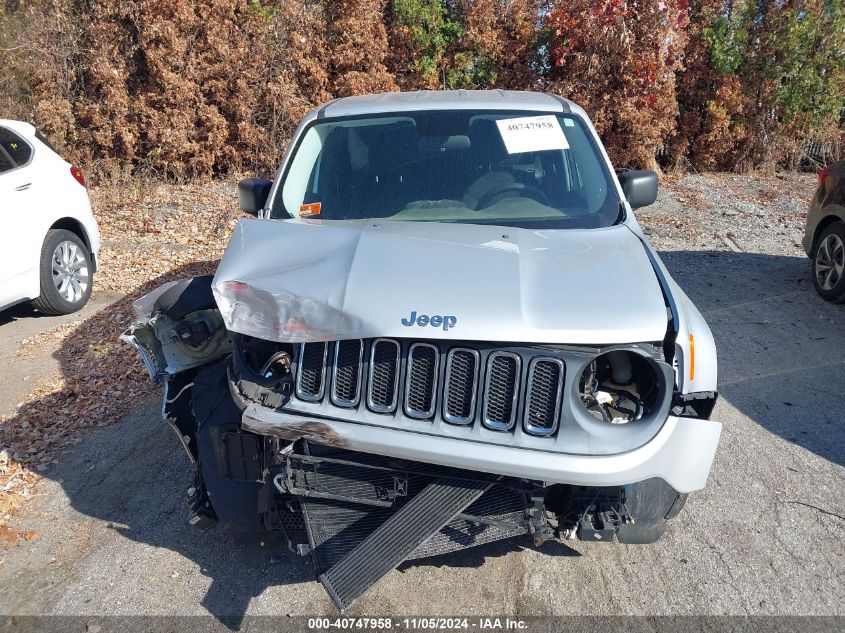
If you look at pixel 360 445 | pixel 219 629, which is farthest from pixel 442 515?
pixel 219 629

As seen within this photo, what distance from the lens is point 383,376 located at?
108 inches

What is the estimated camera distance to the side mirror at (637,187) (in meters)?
4.15

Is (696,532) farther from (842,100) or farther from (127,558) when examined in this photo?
(842,100)

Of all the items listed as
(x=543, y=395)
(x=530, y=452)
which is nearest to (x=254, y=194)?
(x=543, y=395)

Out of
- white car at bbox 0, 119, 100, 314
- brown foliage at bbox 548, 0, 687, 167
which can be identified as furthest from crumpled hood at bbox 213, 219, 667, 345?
brown foliage at bbox 548, 0, 687, 167

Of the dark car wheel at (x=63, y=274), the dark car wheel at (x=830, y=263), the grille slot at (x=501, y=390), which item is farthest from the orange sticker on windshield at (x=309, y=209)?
the dark car wheel at (x=830, y=263)

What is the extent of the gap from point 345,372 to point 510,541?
128 centimetres

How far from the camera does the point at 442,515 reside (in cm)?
266

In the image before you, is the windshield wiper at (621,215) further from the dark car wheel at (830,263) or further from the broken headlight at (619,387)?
Answer: the dark car wheel at (830,263)

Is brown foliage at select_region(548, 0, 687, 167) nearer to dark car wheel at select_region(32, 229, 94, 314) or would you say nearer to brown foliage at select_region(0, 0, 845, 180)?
brown foliage at select_region(0, 0, 845, 180)

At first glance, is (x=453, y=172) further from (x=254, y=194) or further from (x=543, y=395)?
(x=543, y=395)

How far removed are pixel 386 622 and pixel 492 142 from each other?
8.72 ft

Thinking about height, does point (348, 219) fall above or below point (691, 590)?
above

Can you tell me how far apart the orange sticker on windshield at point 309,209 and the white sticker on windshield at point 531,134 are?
1.16 m
